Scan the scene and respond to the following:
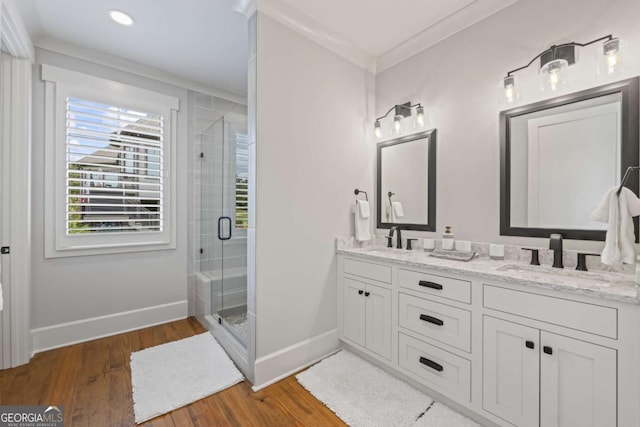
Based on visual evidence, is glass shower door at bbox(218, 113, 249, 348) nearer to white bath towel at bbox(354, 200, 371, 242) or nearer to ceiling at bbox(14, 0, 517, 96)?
ceiling at bbox(14, 0, 517, 96)

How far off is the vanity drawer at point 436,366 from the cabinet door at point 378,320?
12cm

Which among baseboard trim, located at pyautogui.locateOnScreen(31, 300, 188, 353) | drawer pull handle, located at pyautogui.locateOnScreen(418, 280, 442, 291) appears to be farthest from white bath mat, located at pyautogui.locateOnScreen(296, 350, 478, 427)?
baseboard trim, located at pyautogui.locateOnScreen(31, 300, 188, 353)

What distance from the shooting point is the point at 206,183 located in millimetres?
3080

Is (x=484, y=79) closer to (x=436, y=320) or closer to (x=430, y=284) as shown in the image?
(x=430, y=284)

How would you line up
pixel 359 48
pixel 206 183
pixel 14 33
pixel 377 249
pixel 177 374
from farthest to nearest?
pixel 206 183 → pixel 359 48 → pixel 377 249 → pixel 177 374 → pixel 14 33

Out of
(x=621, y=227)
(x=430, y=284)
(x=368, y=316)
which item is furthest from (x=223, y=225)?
(x=621, y=227)

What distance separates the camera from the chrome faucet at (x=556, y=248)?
1525 millimetres

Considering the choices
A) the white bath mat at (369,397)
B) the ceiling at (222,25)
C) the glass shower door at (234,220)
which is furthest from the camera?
the glass shower door at (234,220)

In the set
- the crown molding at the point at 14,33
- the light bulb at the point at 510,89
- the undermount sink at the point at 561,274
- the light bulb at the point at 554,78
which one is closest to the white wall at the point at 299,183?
the light bulb at the point at 510,89

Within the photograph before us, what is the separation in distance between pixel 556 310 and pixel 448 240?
33.1 inches

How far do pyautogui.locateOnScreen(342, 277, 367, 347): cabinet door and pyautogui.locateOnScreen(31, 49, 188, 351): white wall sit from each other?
1910mm

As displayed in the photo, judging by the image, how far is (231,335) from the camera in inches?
90.8

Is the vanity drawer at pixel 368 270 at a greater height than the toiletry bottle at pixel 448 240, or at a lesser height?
lesser

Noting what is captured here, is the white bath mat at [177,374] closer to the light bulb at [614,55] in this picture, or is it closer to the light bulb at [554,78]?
the light bulb at [554,78]
